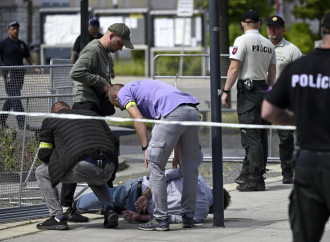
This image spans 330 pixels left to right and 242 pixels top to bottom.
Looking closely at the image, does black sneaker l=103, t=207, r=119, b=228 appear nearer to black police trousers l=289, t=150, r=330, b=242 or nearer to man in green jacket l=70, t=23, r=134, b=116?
man in green jacket l=70, t=23, r=134, b=116

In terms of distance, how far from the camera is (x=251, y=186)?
9.28 meters

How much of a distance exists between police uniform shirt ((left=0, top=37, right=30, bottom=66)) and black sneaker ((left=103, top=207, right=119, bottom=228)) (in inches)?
300

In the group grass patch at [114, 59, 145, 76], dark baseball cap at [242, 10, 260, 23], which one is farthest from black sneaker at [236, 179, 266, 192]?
grass patch at [114, 59, 145, 76]

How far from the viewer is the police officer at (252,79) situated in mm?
9172

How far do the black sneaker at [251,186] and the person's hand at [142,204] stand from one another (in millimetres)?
2091

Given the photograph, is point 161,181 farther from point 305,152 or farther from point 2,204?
point 305,152

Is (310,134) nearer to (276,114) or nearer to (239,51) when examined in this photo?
(276,114)

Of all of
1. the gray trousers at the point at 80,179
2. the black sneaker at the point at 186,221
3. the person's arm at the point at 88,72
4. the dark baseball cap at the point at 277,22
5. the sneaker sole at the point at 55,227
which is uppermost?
the dark baseball cap at the point at 277,22

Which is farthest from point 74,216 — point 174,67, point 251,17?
point 174,67

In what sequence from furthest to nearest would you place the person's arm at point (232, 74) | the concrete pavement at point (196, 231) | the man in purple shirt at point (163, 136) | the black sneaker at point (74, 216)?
the person's arm at point (232, 74) → the black sneaker at point (74, 216) → the man in purple shirt at point (163, 136) → the concrete pavement at point (196, 231)

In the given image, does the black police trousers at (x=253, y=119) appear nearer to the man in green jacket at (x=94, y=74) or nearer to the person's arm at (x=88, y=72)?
the man in green jacket at (x=94, y=74)

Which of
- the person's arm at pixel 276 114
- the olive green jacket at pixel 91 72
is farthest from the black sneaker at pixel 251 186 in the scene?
the person's arm at pixel 276 114

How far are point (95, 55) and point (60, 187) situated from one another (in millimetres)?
1308

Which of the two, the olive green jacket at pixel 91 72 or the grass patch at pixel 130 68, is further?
the grass patch at pixel 130 68
